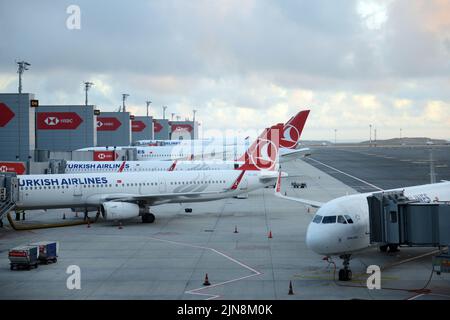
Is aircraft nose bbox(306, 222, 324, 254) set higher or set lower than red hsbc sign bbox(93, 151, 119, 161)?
lower

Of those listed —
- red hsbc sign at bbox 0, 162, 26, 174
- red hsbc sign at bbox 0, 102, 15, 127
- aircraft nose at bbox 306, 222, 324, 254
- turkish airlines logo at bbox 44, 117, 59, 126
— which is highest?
turkish airlines logo at bbox 44, 117, 59, 126

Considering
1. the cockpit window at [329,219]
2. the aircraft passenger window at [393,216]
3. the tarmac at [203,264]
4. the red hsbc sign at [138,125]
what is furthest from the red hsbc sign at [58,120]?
the aircraft passenger window at [393,216]

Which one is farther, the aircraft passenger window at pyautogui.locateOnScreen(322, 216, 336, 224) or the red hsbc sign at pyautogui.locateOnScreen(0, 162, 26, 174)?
the red hsbc sign at pyautogui.locateOnScreen(0, 162, 26, 174)

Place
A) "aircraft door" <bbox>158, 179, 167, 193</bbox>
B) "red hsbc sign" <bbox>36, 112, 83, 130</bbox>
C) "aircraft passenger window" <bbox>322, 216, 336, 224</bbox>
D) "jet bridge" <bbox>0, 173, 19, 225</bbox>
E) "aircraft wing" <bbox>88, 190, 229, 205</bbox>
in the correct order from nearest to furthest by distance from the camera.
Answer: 1. "aircraft passenger window" <bbox>322, 216, 336, 224</bbox>
2. "jet bridge" <bbox>0, 173, 19, 225</bbox>
3. "aircraft wing" <bbox>88, 190, 229, 205</bbox>
4. "aircraft door" <bbox>158, 179, 167, 193</bbox>
5. "red hsbc sign" <bbox>36, 112, 83, 130</bbox>

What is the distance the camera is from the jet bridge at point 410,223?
2423 cm

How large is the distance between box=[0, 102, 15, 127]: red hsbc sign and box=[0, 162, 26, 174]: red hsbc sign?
13747 mm

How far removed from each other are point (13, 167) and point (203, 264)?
30.9m

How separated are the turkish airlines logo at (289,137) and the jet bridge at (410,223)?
171 ft

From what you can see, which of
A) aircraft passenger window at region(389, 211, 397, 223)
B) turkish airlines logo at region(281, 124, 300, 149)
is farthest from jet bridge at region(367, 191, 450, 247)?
turkish airlines logo at region(281, 124, 300, 149)

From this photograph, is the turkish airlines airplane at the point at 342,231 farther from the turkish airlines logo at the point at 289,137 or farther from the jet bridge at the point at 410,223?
the turkish airlines logo at the point at 289,137

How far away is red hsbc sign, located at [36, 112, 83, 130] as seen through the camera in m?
87.4

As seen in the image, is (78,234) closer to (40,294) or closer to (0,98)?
(40,294)

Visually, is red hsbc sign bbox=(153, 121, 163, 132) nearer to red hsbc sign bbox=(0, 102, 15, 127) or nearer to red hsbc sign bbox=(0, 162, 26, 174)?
red hsbc sign bbox=(0, 102, 15, 127)

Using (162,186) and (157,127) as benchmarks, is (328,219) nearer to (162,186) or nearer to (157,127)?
(162,186)
